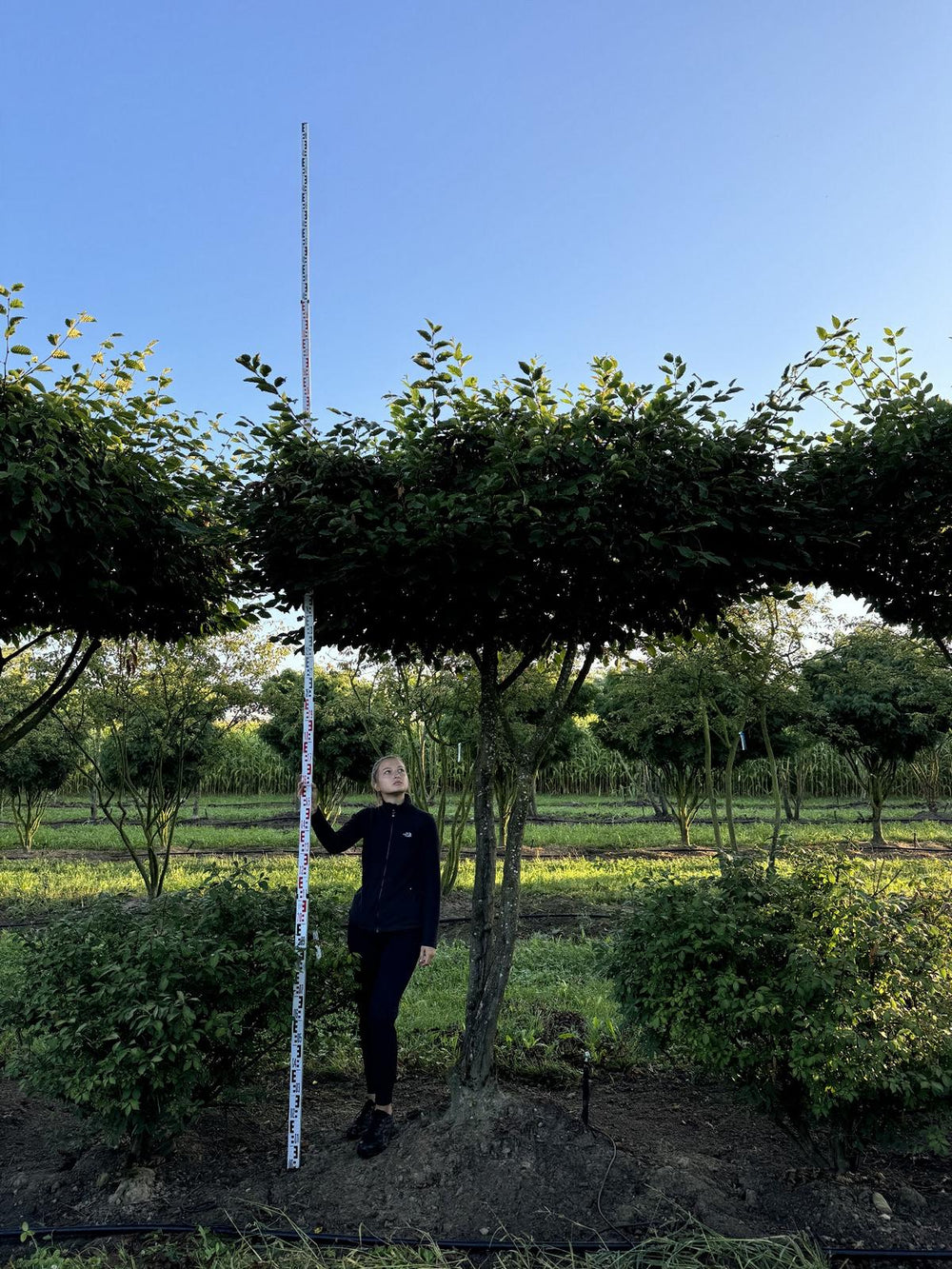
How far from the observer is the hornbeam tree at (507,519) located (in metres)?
3.93

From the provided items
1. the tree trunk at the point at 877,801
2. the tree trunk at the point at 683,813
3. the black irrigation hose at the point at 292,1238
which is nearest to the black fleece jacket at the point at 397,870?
the black irrigation hose at the point at 292,1238

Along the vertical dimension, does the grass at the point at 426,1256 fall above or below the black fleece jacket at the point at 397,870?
below

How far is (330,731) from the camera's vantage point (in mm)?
19750

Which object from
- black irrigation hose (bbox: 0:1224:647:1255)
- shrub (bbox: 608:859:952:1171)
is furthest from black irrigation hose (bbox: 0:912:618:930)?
black irrigation hose (bbox: 0:1224:647:1255)

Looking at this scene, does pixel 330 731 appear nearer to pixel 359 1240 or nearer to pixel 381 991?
pixel 381 991

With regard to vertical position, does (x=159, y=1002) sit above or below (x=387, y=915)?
below

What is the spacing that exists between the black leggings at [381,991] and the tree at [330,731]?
8430 millimetres

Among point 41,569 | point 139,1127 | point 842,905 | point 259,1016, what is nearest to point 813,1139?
→ point 842,905

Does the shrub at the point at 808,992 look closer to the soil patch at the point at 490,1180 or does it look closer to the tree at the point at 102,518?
the soil patch at the point at 490,1180

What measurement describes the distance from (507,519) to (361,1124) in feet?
10.4

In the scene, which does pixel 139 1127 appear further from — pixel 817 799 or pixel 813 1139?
pixel 817 799

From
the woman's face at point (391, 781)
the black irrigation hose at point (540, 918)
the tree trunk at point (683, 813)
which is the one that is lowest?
the black irrigation hose at point (540, 918)

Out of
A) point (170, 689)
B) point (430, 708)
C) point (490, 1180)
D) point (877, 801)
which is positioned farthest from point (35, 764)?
point (877, 801)

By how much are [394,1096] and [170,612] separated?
10.9ft
